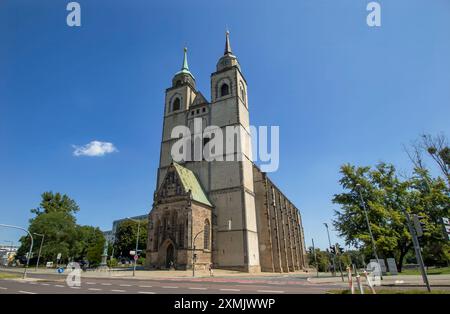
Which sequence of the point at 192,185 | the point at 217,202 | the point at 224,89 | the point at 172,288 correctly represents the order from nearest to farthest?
1. the point at 172,288
2. the point at 192,185
3. the point at 217,202
4. the point at 224,89

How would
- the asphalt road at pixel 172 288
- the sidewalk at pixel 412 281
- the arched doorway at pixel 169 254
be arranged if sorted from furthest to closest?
the arched doorway at pixel 169 254 → the sidewalk at pixel 412 281 → the asphalt road at pixel 172 288

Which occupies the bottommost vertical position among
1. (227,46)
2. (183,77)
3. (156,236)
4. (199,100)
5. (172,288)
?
(172,288)

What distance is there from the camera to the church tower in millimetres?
35094

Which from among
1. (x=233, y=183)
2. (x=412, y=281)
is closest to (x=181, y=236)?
(x=233, y=183)

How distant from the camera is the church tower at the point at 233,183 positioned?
35.1 meters

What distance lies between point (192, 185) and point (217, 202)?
186 inches

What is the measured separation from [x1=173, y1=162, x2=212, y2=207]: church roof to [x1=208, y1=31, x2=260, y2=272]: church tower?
197 cm

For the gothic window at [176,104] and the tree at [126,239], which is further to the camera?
the tree at [126,239]

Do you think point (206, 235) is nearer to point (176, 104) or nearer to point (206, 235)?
point (206, 235)

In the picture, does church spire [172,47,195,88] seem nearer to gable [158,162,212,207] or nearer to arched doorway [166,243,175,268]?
gable [158,162,212,207]

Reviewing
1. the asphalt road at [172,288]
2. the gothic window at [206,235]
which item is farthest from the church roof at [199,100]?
the asphalt road at [172,288]

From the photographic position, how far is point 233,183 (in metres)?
38.3

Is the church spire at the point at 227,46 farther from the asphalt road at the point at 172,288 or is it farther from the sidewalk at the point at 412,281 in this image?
the asphalt road at the point at 172,288
